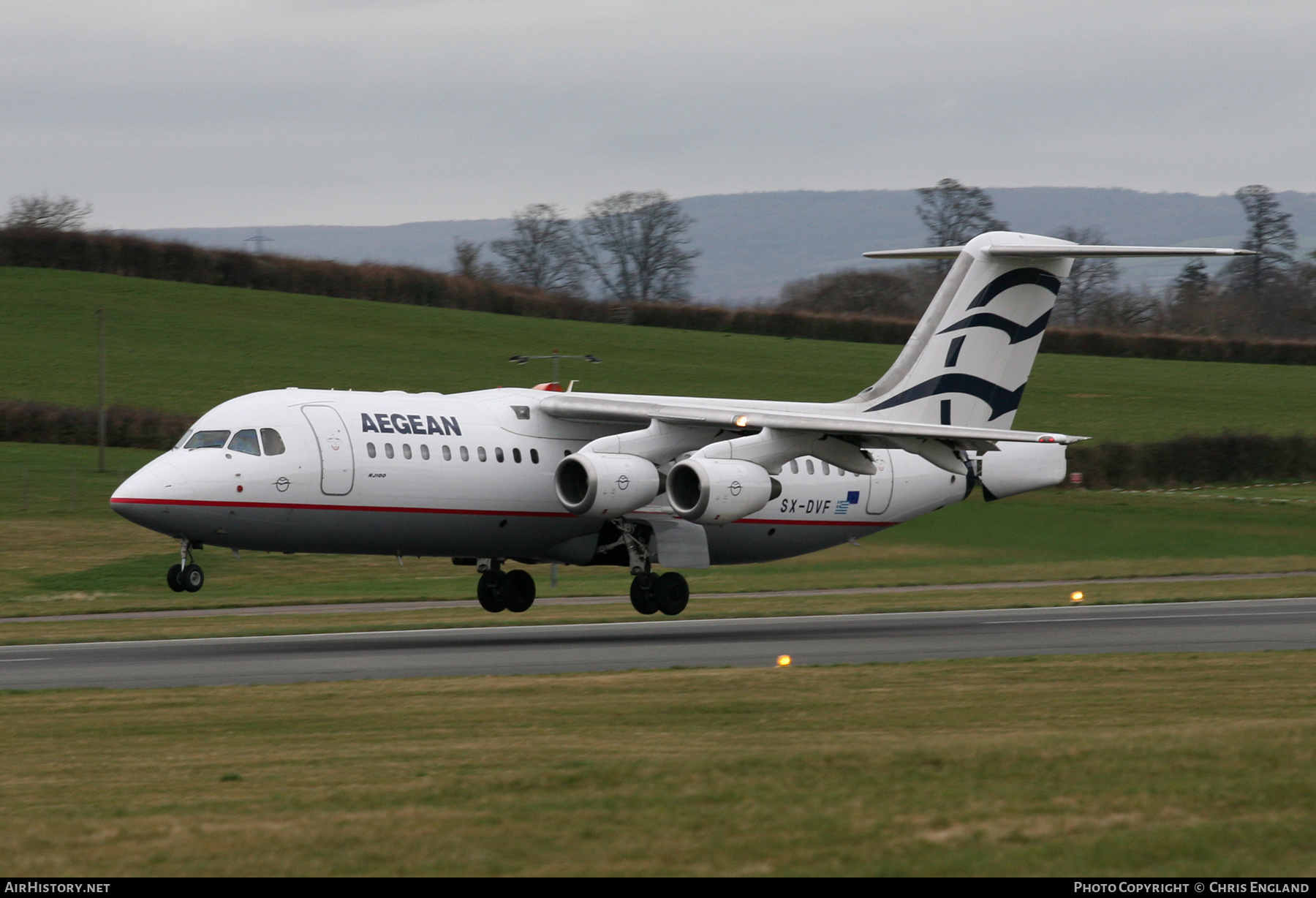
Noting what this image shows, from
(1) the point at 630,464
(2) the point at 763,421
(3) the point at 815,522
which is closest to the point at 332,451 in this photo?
(1) the point at 630,464

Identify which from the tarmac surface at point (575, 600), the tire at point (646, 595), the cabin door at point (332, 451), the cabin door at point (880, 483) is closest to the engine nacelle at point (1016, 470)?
the cabin door at point (880, 483)

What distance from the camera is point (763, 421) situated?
25984mm

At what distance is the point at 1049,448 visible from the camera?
30438mm

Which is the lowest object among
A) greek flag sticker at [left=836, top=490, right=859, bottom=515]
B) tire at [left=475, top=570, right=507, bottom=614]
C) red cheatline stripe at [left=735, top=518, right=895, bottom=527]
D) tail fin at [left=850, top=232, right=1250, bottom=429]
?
tire at [left=475, top=570, right=507, bottom=614]

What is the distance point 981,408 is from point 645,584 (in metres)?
7.65

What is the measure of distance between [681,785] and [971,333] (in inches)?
848

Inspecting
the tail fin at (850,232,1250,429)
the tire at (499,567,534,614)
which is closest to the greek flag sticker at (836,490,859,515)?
the tail fin at (850,232,1250,429)

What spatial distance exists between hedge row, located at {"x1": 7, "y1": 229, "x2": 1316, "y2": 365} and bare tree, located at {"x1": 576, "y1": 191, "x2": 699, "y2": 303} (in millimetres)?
36922

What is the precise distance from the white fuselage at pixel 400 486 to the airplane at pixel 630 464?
3 centimetres

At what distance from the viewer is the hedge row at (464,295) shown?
7362 centimetres

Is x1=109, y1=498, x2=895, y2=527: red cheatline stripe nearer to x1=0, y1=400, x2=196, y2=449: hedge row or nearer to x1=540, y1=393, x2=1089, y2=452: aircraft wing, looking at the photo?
x1=540, y1=393, x2=1089, y2=452: aircraft wing

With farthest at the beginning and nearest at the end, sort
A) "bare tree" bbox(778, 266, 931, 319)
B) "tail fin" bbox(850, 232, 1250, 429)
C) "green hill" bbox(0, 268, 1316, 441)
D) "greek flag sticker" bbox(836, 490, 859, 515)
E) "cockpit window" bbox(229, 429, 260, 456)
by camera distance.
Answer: "bare tree" bbox(778, 266, 931, 319), "green hill" bbox(0, 268, 1316, 441), "tail fin" bbox(850, 232, 1250, 429), "greek flag sticker" bbox(836, 490, 859, 515), "cockpit window" bbox(229, 429, 260, 456)

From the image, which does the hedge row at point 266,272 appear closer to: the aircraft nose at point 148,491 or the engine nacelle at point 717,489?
the engine nacelle at point 717,489

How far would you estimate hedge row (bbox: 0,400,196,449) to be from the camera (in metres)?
50.3
